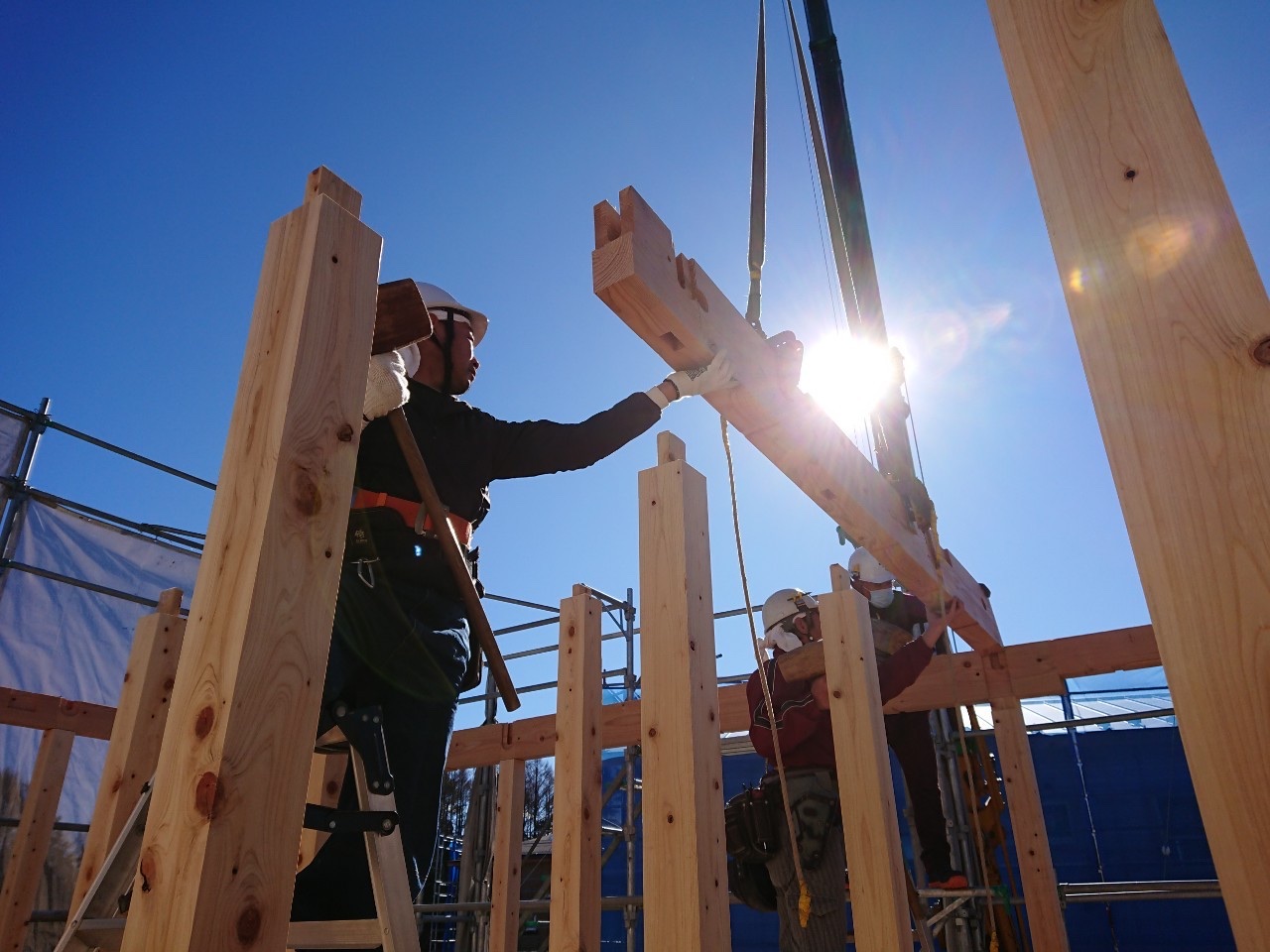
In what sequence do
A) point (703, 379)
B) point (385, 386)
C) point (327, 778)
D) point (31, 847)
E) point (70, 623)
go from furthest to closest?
1. point (70, 623)
2. point (31, 847)
3. point (703, 379)
4. point (327, 778)
5. point (385, 386)

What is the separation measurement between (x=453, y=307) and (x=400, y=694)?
1.44 metres

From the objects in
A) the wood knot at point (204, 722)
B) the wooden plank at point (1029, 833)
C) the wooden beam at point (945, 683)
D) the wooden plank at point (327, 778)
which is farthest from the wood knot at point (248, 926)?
the wooden plank at point (1029, 833)

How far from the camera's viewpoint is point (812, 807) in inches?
147

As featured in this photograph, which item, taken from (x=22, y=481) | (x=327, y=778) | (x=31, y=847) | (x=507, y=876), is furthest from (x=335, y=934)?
(x=22, y=481)

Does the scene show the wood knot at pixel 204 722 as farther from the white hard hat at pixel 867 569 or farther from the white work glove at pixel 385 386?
the white hard hat at pixel 867 569

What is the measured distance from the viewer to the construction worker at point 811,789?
348cm

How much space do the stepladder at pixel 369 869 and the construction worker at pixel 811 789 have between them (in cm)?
194

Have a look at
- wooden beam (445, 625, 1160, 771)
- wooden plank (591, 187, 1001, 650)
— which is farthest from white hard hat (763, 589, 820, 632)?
wooden plank (591, 187, 1001, 650)

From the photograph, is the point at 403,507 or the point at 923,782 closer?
the point at 403,507

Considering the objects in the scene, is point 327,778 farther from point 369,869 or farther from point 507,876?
point 507,876

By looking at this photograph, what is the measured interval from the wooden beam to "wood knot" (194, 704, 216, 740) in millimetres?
2790

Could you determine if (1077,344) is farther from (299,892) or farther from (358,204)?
(299,892)

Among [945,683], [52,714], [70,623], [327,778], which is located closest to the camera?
[327,778]

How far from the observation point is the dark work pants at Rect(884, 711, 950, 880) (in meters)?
5.23
